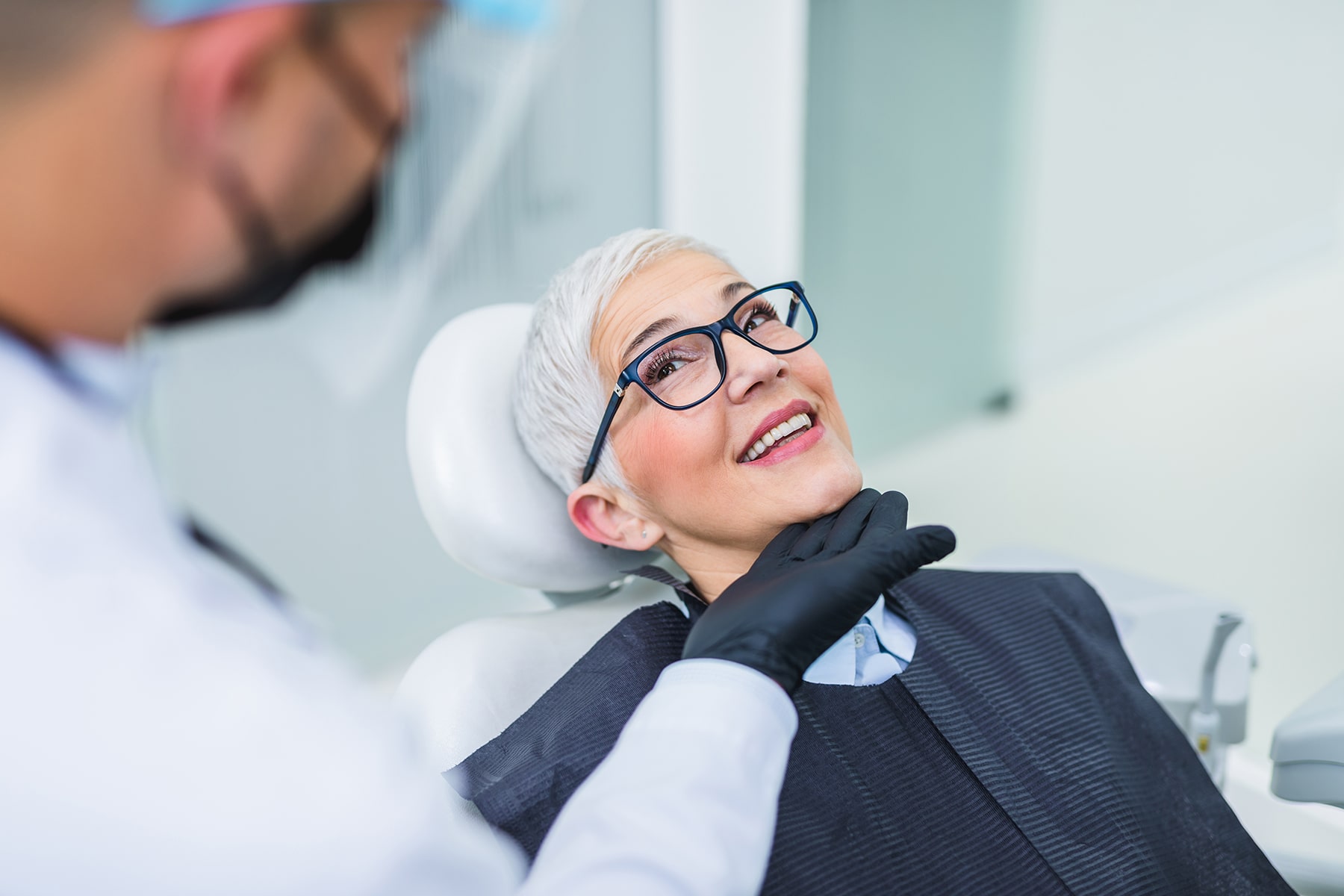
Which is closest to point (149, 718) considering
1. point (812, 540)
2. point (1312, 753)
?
point (812, 540)

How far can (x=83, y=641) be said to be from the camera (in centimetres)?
48

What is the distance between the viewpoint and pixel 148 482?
1.81 feet

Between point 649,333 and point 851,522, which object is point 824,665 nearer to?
point 851,522

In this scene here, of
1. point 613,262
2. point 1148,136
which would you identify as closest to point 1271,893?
point 613,262

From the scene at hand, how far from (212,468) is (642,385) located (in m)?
1.33

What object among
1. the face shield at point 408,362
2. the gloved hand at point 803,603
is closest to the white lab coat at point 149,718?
the gloved hand at point 803,603

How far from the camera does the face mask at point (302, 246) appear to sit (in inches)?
19.3

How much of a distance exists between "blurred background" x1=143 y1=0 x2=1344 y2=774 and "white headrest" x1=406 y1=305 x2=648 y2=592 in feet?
2.34

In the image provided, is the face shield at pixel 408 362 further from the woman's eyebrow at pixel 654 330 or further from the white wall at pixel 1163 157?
the white wall at pixel 1163 157

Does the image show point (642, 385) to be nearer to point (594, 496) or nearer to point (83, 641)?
point (594, 496)

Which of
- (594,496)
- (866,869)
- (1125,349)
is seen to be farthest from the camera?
(1125,349)

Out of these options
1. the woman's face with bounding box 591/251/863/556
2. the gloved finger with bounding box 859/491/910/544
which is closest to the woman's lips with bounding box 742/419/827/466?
the woman's face with bounding box 591/251/863/556

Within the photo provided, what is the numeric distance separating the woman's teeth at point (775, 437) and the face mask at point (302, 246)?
2.46ft

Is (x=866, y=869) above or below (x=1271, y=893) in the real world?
above
